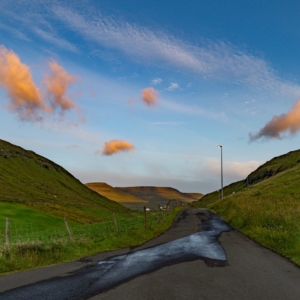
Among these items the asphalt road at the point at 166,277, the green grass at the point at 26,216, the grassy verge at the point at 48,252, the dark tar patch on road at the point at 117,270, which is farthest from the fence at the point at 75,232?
the green grass at the point at 26,216

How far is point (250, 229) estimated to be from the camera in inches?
1005

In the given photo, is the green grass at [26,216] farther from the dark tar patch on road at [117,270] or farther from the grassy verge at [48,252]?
the dark tar patch on road at [117,270]

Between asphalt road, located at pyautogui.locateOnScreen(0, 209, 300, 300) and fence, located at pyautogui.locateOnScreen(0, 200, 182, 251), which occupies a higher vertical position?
fence, located at pyautogui.locateOnScreen(0, 200, 182, 251)

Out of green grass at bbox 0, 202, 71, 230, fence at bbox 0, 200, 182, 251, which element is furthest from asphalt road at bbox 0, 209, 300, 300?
green grass at bbox 0, 202, 71, 230

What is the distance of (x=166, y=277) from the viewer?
36.8 feet

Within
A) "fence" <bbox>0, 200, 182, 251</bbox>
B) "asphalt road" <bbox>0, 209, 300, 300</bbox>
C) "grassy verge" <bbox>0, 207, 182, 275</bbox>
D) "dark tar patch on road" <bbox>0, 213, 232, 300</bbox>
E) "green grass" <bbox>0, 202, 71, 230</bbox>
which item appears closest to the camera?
"asphalt road" <bbox>0, 209, 300, 300</bbox>

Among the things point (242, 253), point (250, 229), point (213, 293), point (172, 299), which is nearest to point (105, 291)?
point (172, 299)

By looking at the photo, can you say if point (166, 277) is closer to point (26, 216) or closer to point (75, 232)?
point (75, 232)

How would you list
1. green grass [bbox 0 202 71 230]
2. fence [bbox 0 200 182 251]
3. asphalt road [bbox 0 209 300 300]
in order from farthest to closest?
green grass [bbox 0 202 71 230] → fence [bbox 0 200 182 251] → asphalt road [bbox 0 209 300 300]

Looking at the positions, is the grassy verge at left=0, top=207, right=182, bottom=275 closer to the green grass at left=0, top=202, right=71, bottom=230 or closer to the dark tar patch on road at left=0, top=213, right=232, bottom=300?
the dark tar patch on road at left=0, top=213, right=232, bottom=300

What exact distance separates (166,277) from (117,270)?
2.16 meters

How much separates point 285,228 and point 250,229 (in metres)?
4.20

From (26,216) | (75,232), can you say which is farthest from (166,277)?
(26,216)

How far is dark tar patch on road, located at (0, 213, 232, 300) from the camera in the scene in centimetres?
968
